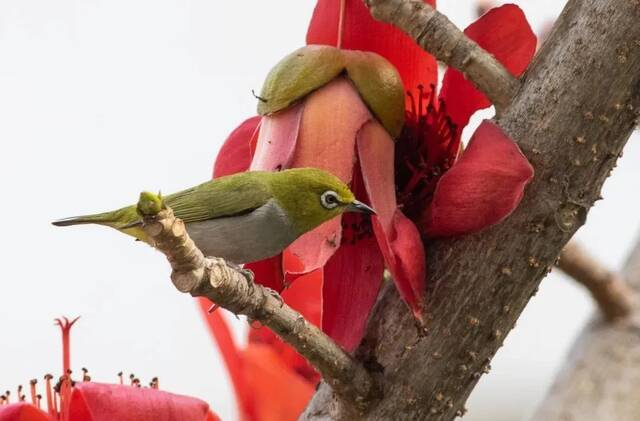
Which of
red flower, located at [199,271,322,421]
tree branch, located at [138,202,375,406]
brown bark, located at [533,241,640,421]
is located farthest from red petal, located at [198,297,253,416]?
brown bark, located at [533,241,640,421]

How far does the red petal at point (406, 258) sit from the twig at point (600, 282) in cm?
32

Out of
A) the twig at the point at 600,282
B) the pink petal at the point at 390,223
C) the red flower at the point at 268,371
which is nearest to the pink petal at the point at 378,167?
the pink petal at the point at 390,223

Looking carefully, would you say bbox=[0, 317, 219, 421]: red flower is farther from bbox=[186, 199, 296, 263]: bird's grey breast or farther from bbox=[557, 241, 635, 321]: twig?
bbox=[557, 241, 635, 321]: twig

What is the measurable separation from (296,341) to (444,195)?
110mm

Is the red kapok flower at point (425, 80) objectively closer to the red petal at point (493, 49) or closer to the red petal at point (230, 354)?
the red petal at point (493, 49)

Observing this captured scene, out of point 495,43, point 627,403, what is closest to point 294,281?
point 495,43

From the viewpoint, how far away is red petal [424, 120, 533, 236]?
0.51m

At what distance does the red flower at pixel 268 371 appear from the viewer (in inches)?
24.4

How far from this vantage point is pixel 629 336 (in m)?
0.88

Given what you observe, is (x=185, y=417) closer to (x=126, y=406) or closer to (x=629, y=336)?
(x=126, y=406)

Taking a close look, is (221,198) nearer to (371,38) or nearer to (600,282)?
(371,38)

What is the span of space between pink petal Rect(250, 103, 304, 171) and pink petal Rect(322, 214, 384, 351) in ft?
0.21

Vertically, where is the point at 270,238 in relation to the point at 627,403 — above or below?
above

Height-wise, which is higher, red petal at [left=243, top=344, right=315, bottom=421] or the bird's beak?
the bird's beak
